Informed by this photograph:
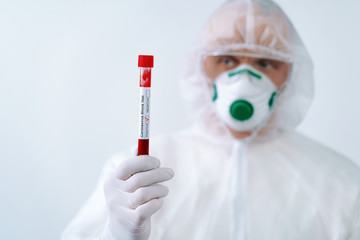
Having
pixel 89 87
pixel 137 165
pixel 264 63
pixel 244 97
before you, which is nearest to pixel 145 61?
pixel 137 165

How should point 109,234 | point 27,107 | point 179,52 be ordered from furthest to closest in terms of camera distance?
point 179,52, point 27,107, point 109,234

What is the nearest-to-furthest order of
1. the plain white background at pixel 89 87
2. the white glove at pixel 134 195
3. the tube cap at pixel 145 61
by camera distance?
the tube cap at pixel 145 61, the white glove at pixel 134 195, the plain white background at pixel 89 87

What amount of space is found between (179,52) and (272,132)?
639mm

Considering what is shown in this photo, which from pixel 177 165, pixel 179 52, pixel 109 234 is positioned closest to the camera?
pixel 109 234

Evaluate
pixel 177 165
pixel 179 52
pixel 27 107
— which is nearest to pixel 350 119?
pixel 179 52

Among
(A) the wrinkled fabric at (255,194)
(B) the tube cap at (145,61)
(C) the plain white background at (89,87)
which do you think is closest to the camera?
(B) the tube cap at (145,61)

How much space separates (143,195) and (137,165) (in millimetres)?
66

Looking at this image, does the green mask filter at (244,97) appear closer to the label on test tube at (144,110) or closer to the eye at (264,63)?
the eye at (264,63)

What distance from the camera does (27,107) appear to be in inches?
64.7

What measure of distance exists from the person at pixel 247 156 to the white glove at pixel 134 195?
196 mm

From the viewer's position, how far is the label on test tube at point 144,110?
2.63ft

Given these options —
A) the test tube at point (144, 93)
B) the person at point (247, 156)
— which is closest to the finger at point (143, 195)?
the test tube at point (144, 93)

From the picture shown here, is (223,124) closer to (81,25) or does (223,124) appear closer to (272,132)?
(272,132)

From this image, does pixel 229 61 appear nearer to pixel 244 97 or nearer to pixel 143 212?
pixel 244 97
